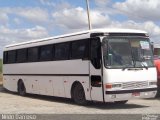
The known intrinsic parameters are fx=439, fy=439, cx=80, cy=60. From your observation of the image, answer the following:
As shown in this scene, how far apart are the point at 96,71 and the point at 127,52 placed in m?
1.38

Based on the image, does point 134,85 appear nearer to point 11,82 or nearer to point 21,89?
point 21,89

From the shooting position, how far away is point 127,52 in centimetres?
1625

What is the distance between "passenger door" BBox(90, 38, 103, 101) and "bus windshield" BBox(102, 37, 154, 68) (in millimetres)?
279

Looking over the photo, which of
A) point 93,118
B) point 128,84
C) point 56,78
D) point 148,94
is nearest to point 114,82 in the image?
point 128,84

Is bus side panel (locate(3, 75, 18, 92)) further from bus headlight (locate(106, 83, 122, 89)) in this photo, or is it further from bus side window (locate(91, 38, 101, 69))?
bus headlight (locate(106, 83, 122, 89))

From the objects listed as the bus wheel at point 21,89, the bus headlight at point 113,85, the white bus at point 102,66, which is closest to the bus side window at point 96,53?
the white bus at point 102,66

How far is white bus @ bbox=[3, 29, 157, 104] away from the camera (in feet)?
51.4

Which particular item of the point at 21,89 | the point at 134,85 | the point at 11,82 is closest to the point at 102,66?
the point at 134,85

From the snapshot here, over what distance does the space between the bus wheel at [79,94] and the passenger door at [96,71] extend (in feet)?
3.01

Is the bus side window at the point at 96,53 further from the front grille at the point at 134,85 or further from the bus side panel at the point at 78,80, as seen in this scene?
the front grille at the point at 134,85

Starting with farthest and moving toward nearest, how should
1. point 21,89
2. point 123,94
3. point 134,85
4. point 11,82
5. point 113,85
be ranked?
point 11,82, point 21,89, point 134,85, point 123,94, point 113,85

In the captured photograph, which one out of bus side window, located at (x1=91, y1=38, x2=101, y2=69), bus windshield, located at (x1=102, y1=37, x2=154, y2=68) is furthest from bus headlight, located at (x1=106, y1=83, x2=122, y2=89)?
bus side window, located at (x1=91, y1=38, x2=101, y2=69)

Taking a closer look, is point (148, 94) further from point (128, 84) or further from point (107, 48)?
point (107, 48)

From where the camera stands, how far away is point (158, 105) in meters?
16.9
